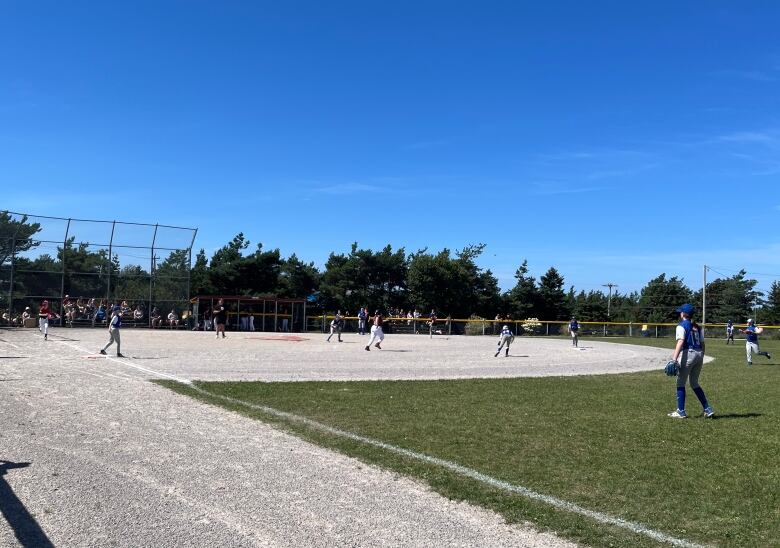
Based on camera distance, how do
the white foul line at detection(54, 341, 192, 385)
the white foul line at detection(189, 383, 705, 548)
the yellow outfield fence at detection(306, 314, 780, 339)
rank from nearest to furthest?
the white foul line at detection(189, 383, 705, 548) < the white foul line at detection(54, 341, 192, 385) < the yellow outfield fence at detection(306, 314, 780, 339)

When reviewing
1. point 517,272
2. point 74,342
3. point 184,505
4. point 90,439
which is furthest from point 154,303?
point 517,272

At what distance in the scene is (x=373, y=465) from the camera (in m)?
6.64

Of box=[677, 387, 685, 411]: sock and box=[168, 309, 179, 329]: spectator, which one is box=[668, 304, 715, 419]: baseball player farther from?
box=[168, 309, 179, 329]: spectator

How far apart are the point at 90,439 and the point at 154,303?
111 feet

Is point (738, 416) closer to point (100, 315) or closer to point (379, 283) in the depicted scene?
A: point (100, 315)

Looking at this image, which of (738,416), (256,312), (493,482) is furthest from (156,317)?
(493,482)

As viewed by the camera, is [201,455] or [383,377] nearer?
[201,455]

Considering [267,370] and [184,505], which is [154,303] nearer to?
[267,370]

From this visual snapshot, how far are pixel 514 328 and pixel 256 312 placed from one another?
22824 millimetres

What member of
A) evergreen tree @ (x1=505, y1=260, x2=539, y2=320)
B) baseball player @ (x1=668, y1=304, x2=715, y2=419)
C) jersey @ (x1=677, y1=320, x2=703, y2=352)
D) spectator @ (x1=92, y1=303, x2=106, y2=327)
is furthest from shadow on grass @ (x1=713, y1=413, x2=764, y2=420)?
evergreen tree @ (x1=505, y1=260, x2=539, y2=320)

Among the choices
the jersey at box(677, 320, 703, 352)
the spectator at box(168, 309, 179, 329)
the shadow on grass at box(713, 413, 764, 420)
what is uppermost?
the jersey at box(677, 320, 703, 352)

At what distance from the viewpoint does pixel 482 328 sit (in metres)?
51.3

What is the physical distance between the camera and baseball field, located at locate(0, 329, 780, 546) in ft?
15.6

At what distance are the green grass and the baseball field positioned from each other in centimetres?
3
